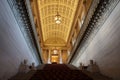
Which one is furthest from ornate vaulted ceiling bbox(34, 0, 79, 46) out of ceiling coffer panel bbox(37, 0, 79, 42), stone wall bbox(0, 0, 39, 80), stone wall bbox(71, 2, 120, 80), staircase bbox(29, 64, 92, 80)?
staircase bbox(29, 64, 92, 80)

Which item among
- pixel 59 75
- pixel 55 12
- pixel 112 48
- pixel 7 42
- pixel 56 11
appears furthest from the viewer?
pixel 55 12

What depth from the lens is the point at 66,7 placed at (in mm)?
13375

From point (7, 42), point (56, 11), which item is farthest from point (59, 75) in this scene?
point (56, 11)

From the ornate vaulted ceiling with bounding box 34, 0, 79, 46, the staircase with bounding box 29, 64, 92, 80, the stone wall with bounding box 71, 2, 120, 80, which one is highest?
the ornate vaulted ceiling with bounding box 34, 0, 79, 46

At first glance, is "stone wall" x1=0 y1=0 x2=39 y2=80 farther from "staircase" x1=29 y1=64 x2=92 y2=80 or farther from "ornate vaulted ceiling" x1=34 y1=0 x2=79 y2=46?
"ornate vaulted ceiling" x1=34 y1=0 x2=79 y2=46

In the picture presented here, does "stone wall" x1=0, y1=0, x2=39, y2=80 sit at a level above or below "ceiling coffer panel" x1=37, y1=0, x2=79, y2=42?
below

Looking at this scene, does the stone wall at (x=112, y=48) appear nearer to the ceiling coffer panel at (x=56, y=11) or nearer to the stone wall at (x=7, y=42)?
the stone wall at (x=7, y=42)

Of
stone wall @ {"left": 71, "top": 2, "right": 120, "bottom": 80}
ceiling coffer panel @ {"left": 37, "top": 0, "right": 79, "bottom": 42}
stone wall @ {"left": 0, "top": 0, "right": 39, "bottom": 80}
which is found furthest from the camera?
ceiling coffer panel @ {"left": 37, "top": 0, "right": 79, "bottom": 42}

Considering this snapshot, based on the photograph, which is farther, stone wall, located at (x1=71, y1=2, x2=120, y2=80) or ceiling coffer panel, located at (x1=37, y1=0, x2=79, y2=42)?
ceiling coffer panel, located at (x1=37, y1=0, x2=79, y2=42)

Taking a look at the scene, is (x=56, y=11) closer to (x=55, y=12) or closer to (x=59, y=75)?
(x=55, y=12)

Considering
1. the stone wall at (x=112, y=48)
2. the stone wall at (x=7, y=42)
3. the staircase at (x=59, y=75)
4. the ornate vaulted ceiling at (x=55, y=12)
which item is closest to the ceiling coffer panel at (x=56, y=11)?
the ornate vaulted ceiling at (x=55, y=12)

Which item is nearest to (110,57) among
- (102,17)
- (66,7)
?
(102,17)

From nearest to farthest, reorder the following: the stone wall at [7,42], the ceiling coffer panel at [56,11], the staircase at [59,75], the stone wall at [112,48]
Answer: the stone wall at [7,42], the staircase at [59,75], the stone wall at [112,48], the ceiling coffer panel at [56,11]

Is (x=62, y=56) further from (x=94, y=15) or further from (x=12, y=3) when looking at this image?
(x=12, y=3)
